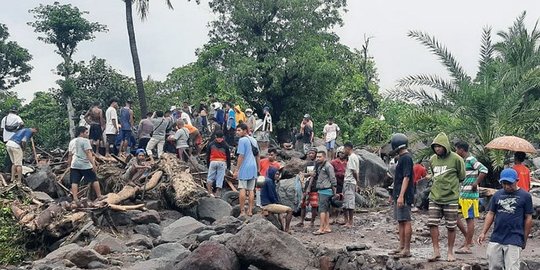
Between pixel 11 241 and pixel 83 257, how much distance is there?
281cm

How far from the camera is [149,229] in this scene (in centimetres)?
1327

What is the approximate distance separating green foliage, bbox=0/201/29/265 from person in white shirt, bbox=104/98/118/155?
5.01 m

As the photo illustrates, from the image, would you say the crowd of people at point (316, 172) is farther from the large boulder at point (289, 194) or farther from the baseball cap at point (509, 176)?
the large boulder at point (289, 194)

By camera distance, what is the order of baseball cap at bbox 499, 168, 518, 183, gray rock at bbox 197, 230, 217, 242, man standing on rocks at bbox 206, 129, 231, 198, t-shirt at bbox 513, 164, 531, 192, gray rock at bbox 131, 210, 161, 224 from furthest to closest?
man standing on rocks at bbox 206, 129, 231, 198
gray rock at bbox 131, 210, 161, 224
gray rock at bbox 197, 230, 217, 242
t-shirt at bbox 513, 164, 531, 192
baseball cap at bbox 499, 168, 518, 183

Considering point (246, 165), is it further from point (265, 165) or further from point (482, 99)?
point (482, 99)

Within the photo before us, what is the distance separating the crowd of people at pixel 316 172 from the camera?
323 inches

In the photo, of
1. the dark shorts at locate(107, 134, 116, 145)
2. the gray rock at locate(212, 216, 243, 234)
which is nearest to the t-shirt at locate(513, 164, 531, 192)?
the gray rock at locate(212, 216, 243, 234)

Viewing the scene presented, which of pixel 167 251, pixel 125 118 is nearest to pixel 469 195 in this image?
pixel 167 251

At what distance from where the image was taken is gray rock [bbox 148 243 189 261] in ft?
34.8

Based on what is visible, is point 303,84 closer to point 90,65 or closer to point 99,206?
point 90,65

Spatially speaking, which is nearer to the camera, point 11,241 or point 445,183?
point 445,183

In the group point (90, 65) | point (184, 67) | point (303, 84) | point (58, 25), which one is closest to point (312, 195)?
point (303, 84)

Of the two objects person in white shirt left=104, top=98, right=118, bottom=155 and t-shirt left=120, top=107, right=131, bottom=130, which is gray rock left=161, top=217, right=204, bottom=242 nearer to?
person in white shirt left=104, top=98, right=118, bottom=155

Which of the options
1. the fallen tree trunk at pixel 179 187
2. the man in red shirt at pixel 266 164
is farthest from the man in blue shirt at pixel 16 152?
the man in red shirt at pixel 266 164
